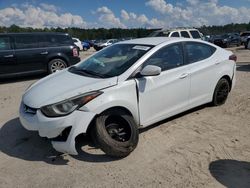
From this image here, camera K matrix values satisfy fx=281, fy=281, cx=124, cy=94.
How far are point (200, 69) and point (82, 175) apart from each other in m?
2.86

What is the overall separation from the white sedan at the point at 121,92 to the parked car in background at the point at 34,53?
5398 millimetres

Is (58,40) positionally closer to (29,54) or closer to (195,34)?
(29,54)

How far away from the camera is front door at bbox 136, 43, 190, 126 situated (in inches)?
166

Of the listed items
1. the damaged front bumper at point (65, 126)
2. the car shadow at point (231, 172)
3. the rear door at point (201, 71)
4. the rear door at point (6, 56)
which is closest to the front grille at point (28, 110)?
the damaged front bumper at point (65, 126)

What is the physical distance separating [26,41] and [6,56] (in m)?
0.92

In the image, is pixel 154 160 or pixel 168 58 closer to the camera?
pixel 154 160

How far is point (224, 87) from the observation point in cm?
577

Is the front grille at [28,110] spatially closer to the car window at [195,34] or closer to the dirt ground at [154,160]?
the dirt ground at [154,160]

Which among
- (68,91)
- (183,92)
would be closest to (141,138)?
(183,92)

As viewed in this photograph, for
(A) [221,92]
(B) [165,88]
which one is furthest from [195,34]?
(B) [165,88]

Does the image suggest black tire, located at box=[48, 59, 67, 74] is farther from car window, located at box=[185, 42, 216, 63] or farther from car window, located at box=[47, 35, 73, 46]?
car window, located at box=[185, 42, 216, 63]

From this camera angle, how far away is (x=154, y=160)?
379 centimetres

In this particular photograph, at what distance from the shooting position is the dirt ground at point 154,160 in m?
3.36

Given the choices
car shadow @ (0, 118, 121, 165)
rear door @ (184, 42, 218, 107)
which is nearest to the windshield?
rear door @ (184, 42, 218, 107)
